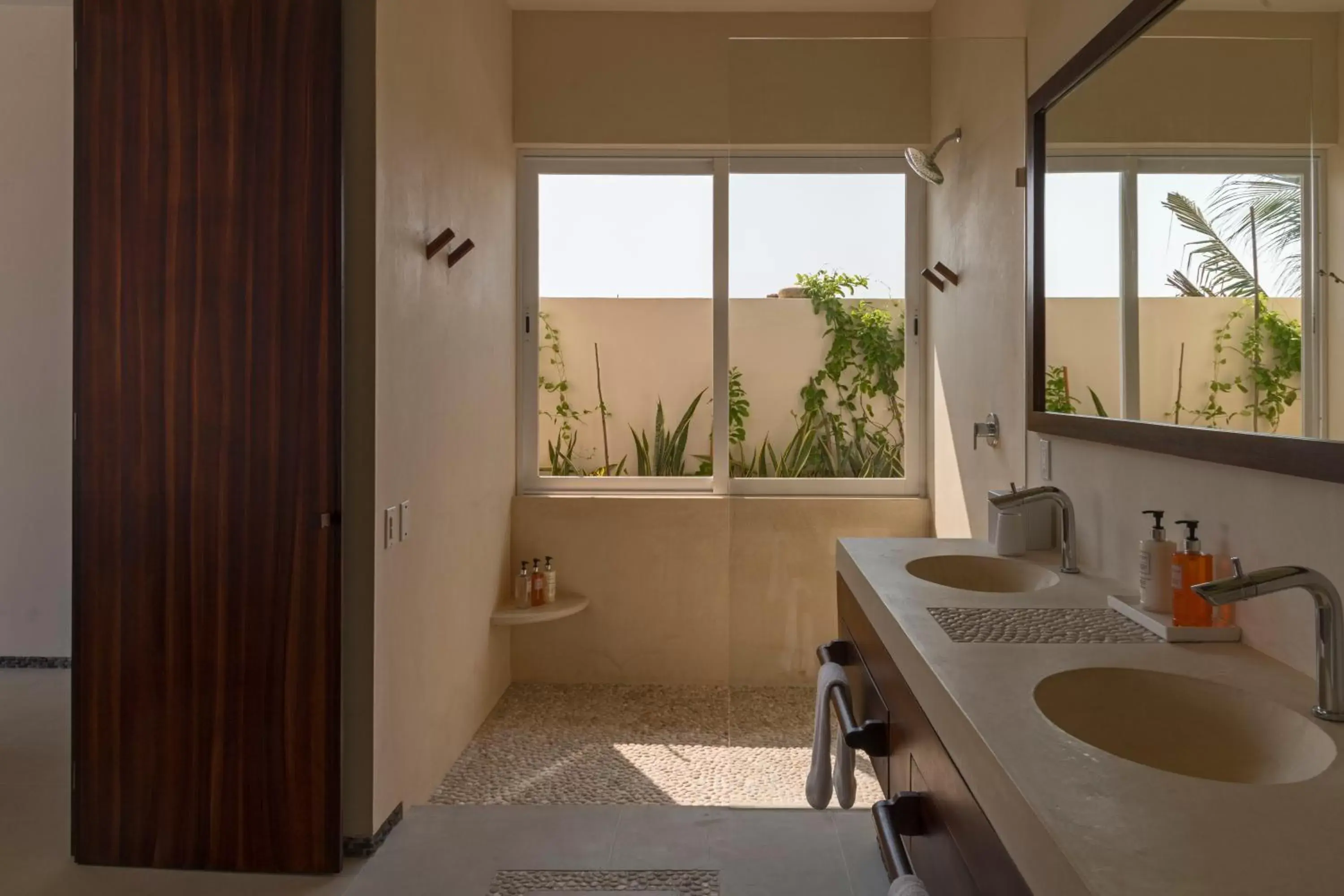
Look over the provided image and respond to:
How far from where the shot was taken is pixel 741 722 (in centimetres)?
263

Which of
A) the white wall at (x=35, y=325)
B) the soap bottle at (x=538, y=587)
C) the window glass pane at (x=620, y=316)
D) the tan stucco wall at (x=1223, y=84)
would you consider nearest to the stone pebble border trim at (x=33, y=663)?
the white wall at (x=35, y=325)

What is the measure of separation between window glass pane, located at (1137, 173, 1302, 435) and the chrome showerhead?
0.79 m

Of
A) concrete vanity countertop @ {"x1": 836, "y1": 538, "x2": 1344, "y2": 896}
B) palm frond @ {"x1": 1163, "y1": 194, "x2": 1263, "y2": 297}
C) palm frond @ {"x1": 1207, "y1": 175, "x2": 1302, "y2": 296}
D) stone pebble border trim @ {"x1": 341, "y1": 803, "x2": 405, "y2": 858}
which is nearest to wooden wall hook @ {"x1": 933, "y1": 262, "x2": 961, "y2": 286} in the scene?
palm frond @ {"x1": 1163, "y1": 194, "x2": 1263, "y2": 297}

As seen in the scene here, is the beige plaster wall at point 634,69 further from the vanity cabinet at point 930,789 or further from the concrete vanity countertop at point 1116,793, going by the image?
the concrete vanity countertop at point 1116,793

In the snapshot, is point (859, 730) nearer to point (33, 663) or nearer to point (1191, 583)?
point (1191, 583)

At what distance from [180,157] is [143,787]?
1.54m

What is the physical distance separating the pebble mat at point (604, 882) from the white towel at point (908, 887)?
1.15m

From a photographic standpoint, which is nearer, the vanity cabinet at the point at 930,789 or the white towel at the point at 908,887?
the vanity cabinet at the point at 930,789

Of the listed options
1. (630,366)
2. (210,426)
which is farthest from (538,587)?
(210,426)

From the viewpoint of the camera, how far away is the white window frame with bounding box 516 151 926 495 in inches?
99.0

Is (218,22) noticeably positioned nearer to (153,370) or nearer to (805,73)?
(153,370)

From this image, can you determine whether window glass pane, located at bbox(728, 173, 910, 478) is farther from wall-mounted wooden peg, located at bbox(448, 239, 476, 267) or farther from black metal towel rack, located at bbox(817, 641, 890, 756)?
wall-mounted wooden peg, located at bbox(448, 239, 476, 267)

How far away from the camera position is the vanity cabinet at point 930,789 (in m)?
0.97

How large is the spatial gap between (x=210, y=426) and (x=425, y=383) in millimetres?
602
